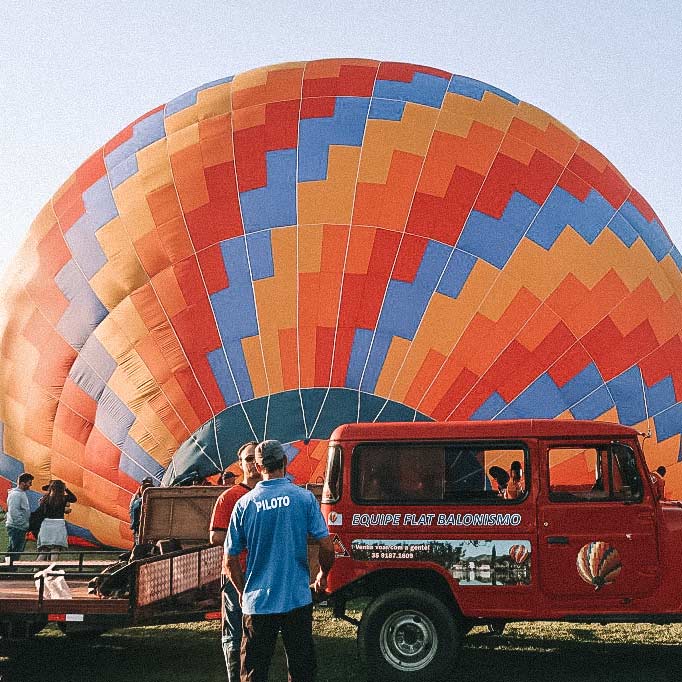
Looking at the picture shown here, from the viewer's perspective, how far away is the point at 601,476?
6.51m

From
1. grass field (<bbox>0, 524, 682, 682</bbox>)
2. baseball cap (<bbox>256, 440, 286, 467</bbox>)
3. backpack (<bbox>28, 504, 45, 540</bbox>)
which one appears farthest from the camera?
backpack (<bbox>28, 504, 45, 540</bbox>)

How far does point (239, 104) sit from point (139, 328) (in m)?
3.41

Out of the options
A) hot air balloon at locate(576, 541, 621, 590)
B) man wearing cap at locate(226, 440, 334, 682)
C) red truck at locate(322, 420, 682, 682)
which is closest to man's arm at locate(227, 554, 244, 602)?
man wearing cap at locate(226, 440, 334, 682)

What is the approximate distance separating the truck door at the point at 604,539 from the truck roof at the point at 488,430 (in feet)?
0.31

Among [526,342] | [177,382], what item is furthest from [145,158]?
[526,342]

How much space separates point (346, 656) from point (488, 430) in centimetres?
237

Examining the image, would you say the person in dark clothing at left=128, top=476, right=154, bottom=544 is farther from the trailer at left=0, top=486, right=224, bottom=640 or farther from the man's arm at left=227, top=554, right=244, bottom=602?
the man's arm at left=227, top=554, right=244, bottom=602

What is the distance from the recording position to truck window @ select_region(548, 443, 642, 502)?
6363 mm

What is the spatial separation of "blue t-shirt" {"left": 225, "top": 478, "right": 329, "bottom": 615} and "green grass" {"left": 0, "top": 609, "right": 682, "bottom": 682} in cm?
249

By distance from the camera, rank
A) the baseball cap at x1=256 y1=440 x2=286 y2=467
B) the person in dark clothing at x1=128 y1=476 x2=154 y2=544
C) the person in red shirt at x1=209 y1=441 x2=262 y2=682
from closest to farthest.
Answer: the baseball cap at x1=256 y1=440 x2=286 y2=467
the person in red shirt at x1=209 y1=441 x2=262 y2=682
the person in dark clothing at x1=128 y1=476 x2=154 y2=544

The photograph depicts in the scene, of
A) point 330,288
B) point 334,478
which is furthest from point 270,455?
point 330,288

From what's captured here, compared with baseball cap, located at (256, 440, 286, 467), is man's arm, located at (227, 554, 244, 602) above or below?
below

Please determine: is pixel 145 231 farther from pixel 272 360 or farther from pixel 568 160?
pixel 568 160

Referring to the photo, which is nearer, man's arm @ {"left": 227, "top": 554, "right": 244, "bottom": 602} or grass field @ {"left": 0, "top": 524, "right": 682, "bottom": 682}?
man's arm @ {"left": 227, "top": 554, "right": 244, "bottom": 602}
